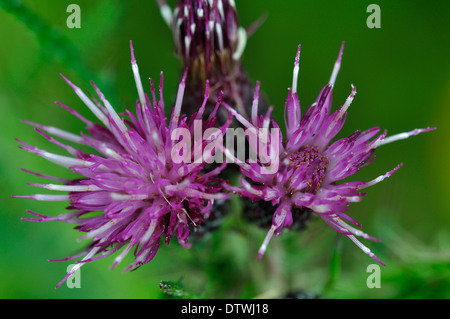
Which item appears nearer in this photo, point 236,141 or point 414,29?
point 236,141

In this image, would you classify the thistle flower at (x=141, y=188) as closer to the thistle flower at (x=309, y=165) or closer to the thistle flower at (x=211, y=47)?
the thistle flower at (x=309, y=165)

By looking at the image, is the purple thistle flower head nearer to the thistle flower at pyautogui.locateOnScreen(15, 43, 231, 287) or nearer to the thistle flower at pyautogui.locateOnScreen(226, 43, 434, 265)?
the thistle flower at pyautogui.locateOnScreen(15, 43, 231, 287)

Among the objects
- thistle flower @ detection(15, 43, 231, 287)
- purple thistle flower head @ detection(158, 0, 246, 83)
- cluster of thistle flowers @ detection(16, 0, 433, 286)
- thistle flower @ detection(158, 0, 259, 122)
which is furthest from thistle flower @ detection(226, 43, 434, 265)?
purple thistle flower head @ detection(158, 0, 246, 83)

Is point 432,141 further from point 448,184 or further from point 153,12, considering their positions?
point 153,12

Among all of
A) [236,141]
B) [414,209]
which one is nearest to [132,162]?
[236,141]

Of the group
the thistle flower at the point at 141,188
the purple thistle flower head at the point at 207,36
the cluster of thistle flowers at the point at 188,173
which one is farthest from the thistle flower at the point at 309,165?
the purple thistle flower head at the point at 207,36

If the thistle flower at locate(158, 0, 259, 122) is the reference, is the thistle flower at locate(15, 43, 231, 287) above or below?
below
